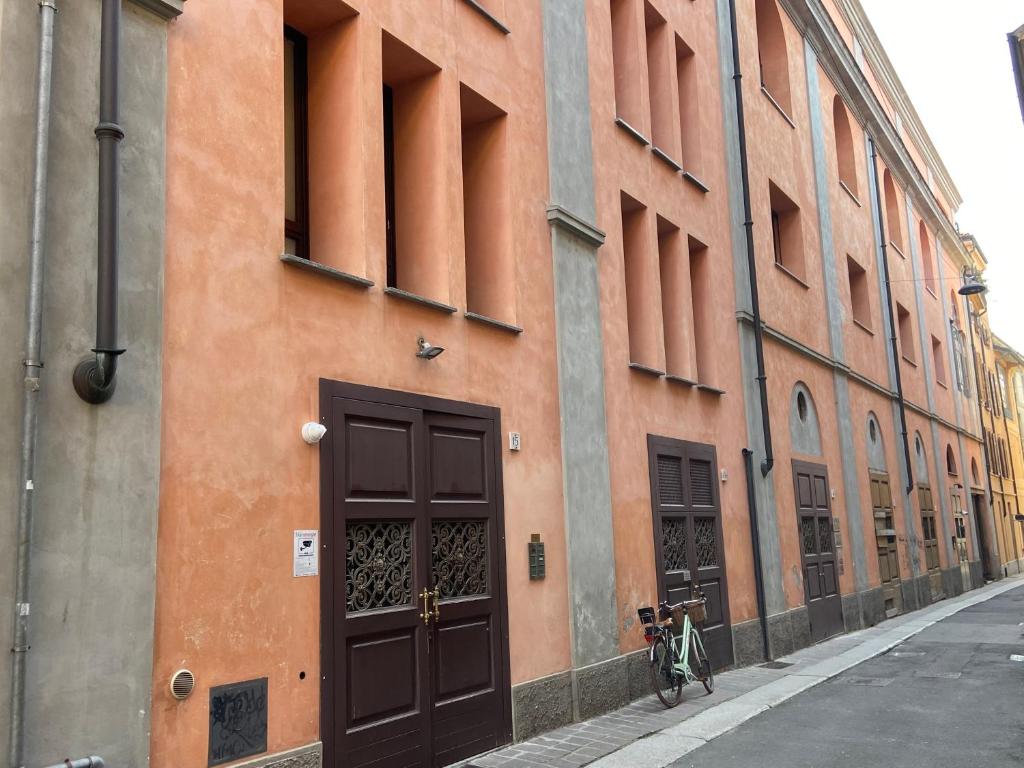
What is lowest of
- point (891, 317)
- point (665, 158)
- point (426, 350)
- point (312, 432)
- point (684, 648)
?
point (684, 648)

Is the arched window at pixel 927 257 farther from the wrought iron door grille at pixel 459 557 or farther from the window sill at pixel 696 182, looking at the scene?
the wrought iron door grille at pixel 459 557

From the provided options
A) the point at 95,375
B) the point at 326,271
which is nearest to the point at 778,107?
the point at 326,271

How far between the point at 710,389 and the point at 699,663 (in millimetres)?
4127

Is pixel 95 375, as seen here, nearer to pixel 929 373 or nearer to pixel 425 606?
pixel 425 606

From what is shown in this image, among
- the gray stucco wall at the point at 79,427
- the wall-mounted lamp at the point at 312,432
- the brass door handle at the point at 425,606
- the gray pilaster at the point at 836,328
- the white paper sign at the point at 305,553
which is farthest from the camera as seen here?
the gray pilaster at the point at 836,328

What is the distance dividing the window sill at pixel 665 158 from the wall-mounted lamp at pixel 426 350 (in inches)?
240

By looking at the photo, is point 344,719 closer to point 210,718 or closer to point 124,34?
point 210,718

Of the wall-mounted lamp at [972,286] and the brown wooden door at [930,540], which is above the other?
the wall-mounted lamp at [972,286]

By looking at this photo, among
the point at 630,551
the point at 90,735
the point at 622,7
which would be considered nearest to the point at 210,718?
the point at 90,735

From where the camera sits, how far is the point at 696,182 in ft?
46.3

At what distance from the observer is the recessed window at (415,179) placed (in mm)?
8734

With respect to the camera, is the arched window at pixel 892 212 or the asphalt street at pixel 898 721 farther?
the arched window at pixel 892 212

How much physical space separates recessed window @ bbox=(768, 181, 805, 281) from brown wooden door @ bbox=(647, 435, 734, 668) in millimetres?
6480

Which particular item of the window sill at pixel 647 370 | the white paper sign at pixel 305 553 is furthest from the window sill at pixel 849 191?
the white paper sign at pixel 305 553
